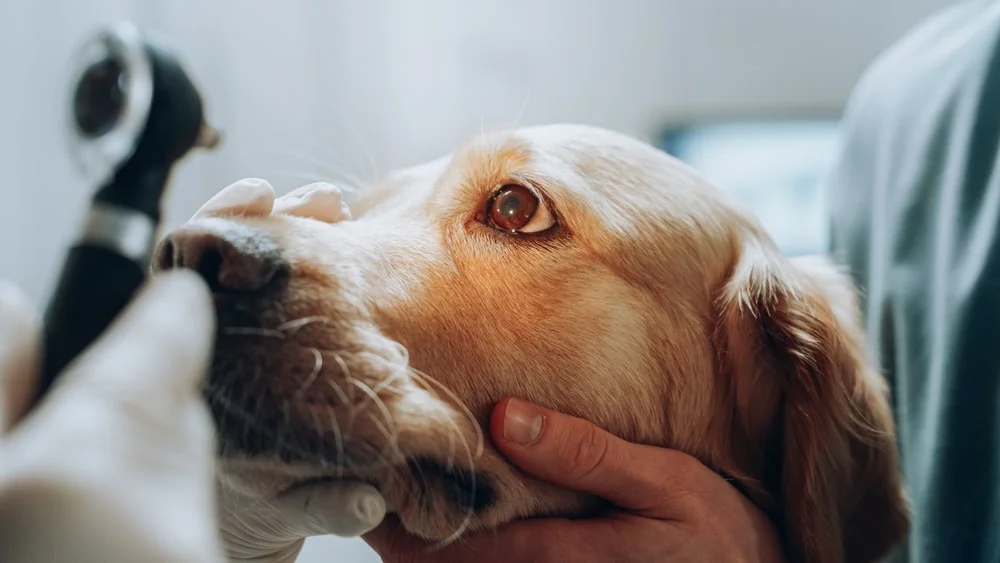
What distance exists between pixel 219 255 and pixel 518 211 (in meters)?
0.49

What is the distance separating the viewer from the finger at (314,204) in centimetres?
109

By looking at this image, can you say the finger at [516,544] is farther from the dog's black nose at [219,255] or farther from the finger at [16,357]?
the finger at [16,357]

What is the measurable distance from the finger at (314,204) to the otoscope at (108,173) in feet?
1.43

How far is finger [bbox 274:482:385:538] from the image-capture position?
0.88 m

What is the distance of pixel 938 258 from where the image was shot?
4.89 feet

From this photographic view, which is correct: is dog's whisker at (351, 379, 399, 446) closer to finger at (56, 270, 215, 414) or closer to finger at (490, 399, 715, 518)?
Result: finger at (490, 399, 715, 518)

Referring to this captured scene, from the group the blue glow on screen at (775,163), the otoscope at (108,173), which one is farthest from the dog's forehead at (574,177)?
the blue glow on screen at (775,163)

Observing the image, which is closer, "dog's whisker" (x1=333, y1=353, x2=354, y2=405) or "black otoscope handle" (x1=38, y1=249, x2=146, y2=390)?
"black otoscope handle" (x1=38, y1=249, x2=146, y2=390)

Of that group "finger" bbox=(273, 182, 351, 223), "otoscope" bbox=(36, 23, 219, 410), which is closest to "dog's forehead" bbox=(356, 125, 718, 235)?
"finger" bbox=(273, 182, 351, 223)

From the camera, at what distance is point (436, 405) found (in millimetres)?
964

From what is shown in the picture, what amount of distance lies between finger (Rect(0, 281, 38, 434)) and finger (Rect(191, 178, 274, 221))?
33 cm

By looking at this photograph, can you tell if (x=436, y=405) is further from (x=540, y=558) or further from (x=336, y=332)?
(x=540, y=558)

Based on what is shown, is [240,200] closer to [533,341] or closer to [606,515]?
[533,341]

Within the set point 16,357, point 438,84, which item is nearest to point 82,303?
point 16,357
